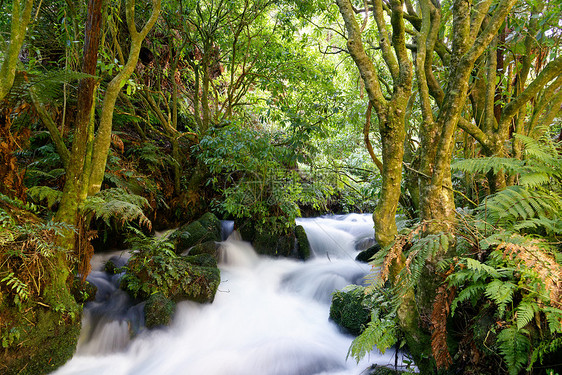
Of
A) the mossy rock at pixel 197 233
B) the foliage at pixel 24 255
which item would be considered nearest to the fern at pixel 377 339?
the foliage at pixel 24 255

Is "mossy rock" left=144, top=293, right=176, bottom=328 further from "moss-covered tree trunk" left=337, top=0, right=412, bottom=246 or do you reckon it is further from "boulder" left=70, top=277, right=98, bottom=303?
"moss-covered tree trunk" left=337, top=0, right=412, bottom=246

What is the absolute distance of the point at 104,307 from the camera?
3.89 m

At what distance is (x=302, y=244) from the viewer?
267 inches

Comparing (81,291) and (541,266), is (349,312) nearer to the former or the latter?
(541,266)

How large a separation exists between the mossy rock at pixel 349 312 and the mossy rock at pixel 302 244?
234cm

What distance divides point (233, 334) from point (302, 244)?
3.03 metres

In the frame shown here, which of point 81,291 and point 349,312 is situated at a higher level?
point 81,291

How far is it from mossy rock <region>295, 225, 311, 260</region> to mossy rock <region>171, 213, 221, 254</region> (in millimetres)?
1847

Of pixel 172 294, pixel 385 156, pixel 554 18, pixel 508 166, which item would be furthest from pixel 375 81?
pixel 172 294

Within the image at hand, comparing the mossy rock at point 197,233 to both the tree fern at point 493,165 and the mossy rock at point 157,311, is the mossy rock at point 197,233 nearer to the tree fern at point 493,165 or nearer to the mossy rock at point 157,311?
the mossy rock at point 157,311

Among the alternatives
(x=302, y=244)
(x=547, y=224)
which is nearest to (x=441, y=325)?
(x=547, y=224)

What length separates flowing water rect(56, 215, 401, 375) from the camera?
3.42 meters

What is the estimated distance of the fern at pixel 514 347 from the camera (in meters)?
1.50

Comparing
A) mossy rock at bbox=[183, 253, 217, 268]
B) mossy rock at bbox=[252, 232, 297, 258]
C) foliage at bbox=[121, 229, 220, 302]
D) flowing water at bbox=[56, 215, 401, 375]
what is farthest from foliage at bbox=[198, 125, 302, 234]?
foliage at bbox=[121, 229, 220, 302]
